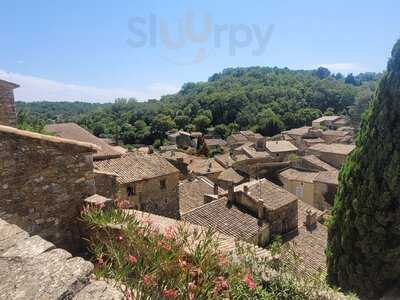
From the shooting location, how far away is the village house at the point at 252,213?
15586 millimetres

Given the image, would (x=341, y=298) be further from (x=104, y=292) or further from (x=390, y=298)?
(x=390, y=298)

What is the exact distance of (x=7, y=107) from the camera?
8.70 meters

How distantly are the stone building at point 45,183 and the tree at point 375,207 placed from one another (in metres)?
6.47

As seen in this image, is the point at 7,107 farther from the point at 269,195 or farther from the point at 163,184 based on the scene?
the point at 269,195

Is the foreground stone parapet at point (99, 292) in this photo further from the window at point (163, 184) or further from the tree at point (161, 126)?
the tree at point (161, 126)

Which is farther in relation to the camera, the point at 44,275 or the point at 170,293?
the point at 170,293

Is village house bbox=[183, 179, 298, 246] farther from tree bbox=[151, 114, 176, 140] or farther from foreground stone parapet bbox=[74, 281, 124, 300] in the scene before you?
tree bbox=[151, 114, 176, 140]

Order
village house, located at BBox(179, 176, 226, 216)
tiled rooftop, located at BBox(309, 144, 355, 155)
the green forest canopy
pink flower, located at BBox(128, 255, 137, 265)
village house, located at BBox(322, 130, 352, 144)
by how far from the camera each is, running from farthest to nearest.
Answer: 1. the green forest canopy
2. village house, located at BBox(322, 130, 352, 144)
3. tiled rooftop, located at BBox(309, 144, 355, 155)
4. village house, located at BBox(179, 176, 226, 216)
5. pink flower, located at BBox(128, 255, 137, 265)

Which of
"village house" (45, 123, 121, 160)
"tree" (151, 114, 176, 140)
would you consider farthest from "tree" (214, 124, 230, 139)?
"village house" (45, 123, 121, 160)

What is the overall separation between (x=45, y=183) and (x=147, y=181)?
12.3 m

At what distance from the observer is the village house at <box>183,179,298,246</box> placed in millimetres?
15586

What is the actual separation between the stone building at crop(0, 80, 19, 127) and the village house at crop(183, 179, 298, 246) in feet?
26.7

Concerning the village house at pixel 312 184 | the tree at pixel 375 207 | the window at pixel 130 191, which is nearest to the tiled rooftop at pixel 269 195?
the window at pixel 130 191

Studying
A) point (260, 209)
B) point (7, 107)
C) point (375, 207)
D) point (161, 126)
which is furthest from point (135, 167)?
point (161, 126)
